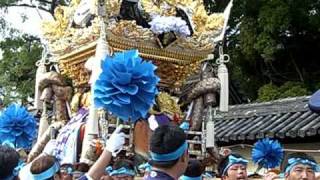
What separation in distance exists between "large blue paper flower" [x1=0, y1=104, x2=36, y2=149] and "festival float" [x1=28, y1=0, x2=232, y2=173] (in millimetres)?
221

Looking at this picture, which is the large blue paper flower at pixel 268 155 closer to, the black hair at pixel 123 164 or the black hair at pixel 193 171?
the black hair at pixel 123 164

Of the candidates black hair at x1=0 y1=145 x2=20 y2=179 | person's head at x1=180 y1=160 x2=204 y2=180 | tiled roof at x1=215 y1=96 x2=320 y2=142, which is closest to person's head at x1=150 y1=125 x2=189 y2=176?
black hair at x1=0 y1=145 x2=20 y2=179

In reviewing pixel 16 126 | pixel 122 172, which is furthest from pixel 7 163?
pixel 16 126

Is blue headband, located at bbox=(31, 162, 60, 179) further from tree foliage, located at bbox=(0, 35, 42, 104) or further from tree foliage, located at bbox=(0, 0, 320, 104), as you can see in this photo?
tree foliage, located at bbox=(0, 35, 42, 104)

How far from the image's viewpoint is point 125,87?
4.06 meters

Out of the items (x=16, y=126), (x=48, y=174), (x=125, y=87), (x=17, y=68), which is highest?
(x=17, y=68)

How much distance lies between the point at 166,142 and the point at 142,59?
2674mm

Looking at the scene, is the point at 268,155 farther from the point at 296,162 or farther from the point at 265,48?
the point at 265,48

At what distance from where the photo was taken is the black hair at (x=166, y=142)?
2936mm

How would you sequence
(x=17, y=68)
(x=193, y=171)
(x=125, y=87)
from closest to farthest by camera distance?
1. (x=125, y=87)
2. (x=193, y=171)
3. (x=17, y=68)

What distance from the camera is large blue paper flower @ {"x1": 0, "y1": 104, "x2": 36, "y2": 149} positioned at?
5.93 meters

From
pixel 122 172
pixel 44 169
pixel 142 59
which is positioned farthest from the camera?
pixel 142 59

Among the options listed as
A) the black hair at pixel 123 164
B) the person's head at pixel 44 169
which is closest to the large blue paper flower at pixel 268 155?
the black hair at pixel 123 164

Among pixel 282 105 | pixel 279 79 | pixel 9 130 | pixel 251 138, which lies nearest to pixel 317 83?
pixel 279 79
